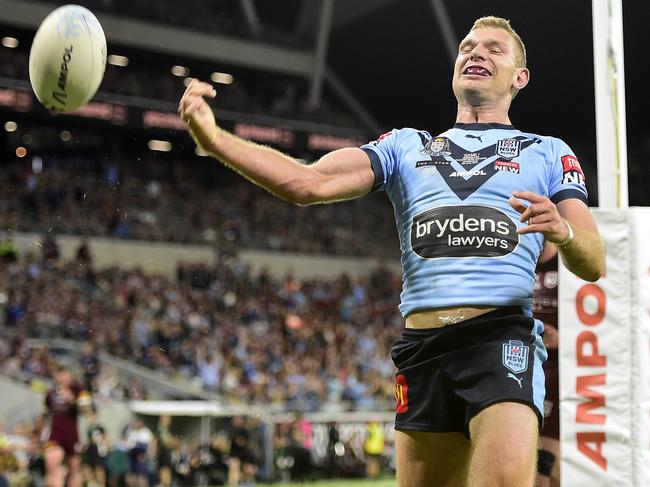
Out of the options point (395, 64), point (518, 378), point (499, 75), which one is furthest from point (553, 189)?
point (395, 64)

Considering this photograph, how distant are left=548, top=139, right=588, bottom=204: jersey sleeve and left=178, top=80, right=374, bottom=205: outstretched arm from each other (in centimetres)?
59

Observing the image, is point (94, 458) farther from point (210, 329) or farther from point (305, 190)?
point (305, 190)

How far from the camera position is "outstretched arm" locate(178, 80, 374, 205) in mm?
2727

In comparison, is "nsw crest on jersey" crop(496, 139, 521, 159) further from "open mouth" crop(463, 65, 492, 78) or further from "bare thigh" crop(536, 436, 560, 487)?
"bare thigh" crop(536, 436, 560, 487)

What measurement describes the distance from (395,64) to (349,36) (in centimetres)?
185

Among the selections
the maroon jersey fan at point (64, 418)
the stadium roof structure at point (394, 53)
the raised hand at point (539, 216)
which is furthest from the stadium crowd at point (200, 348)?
the raised hand at point (539, 216)

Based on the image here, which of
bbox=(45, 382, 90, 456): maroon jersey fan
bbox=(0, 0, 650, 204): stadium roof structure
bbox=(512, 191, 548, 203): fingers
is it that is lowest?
bbox=(45, 382, 90, 456): maroon jersey fan

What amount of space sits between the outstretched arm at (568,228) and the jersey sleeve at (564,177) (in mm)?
32

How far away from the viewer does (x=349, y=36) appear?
112ft

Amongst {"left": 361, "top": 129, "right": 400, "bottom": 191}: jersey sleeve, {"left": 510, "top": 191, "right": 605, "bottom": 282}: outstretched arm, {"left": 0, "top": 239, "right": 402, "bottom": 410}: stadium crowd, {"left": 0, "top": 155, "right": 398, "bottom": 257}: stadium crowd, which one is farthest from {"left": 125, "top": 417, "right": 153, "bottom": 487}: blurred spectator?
{"left": 510, "top": 191, "right": 605, "bottom": 282}: outstretched arm

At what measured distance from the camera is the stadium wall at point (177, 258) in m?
23.8

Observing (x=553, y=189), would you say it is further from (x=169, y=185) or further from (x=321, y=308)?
(x=169, y=185)

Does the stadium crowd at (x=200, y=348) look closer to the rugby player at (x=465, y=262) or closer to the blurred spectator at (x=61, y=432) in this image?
the blurred spectator at (x=61, y=432)

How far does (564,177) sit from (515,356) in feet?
2.06
